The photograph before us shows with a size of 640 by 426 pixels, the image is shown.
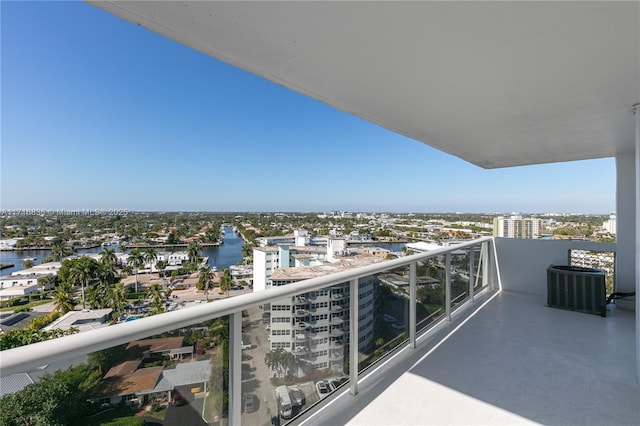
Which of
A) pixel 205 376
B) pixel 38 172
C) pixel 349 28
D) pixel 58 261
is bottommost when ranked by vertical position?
pixel 58 261

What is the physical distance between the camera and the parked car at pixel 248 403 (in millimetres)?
1373

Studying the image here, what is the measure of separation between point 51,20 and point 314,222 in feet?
46.6

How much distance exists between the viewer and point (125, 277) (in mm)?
12156

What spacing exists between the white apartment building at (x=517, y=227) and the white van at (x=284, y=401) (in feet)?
17.7

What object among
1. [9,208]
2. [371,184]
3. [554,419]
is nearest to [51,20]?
[9,208]

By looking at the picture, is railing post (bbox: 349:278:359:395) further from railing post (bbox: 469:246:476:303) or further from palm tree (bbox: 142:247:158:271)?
palm tree (bbox: 142:247:158:271)

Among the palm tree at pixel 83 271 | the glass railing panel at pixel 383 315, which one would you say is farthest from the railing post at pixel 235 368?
the palm tree at pixel 83 271

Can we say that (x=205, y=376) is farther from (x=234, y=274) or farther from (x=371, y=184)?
(x=371, y=184)

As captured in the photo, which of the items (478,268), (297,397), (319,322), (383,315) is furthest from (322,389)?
(478,268)

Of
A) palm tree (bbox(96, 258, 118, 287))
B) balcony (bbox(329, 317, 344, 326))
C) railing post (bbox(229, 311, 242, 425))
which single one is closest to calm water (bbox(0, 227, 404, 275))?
palm tree (bbox(96, 258, 118, 287))

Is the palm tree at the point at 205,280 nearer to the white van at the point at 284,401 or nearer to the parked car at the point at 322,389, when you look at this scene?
the parked car at the point at 322,389

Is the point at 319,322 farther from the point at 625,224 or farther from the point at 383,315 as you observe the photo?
the point at 625,224

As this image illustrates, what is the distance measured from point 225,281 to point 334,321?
1203 centimetres

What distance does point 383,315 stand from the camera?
2.49 m
